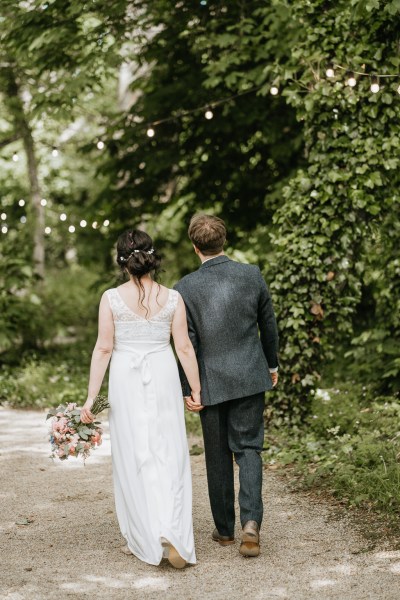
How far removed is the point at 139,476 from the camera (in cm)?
432

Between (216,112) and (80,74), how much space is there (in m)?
2.22

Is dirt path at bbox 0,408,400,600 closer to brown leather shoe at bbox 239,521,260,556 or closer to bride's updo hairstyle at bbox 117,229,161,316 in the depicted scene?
brown leather shoe at bbox 239,521,260,556

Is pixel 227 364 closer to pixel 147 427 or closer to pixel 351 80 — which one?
pixel 147 427

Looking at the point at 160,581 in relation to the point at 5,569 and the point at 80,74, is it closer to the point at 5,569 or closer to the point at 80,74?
the point at 5,569

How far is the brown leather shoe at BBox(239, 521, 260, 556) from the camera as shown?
4383 millimetres

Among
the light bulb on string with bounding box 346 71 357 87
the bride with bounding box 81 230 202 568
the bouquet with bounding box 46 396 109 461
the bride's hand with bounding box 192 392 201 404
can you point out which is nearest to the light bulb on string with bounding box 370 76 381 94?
the light bulb on string with bounding box 346 71 357 87

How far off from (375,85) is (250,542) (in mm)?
4179

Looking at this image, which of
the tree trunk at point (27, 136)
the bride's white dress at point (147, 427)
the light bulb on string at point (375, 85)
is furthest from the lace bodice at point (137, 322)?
the tree trunk at point (27, 136)

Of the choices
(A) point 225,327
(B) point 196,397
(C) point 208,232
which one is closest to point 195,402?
(B) point 196,397

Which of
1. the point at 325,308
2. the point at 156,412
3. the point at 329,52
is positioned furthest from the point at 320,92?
the point at 156,412

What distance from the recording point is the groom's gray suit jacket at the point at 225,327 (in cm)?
448

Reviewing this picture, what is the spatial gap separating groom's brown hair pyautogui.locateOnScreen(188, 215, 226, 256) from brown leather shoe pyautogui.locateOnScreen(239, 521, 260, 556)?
5.25 ft

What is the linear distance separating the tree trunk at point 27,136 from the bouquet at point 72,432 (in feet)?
27.5

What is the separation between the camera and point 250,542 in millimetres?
4387
